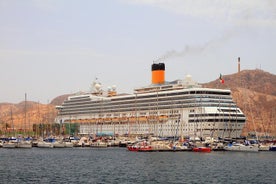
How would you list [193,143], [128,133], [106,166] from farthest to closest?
[128,133] → [193,143] → [106,166]

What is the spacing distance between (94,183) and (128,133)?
90355 millimetres

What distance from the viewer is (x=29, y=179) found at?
5316 cm

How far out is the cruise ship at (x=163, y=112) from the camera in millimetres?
121500

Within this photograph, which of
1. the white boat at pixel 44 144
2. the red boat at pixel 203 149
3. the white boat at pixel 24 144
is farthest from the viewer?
the white boat at pixel 44 144

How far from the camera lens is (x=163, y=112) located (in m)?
134

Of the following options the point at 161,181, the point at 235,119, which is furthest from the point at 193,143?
the point at 161,181

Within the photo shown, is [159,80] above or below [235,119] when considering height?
above

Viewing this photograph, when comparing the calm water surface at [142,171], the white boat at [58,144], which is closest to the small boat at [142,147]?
the calm water surface at [142,171]

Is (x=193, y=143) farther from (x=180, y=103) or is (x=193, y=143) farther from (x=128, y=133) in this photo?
(x=128, y=133)

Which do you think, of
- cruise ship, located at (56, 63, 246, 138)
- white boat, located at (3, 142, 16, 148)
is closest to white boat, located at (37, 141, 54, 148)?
white boat, located at (3, 142, 16, 148)

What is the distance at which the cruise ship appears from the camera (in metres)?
122

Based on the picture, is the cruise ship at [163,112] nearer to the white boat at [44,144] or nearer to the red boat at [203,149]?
the red boat at [203,149]

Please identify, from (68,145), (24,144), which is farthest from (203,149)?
(24,144)

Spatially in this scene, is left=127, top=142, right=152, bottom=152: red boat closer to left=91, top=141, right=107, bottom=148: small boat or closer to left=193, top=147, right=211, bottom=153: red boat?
left=193, top=147, right=211, bottom=153: red boat
